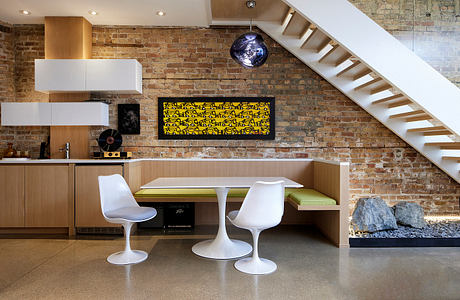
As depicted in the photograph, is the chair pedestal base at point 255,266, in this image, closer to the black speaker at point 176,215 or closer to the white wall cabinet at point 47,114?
the black speaker at point 176,215

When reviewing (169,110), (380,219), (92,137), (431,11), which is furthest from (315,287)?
(431,11)

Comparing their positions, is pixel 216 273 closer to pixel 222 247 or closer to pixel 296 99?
pixel 222 247

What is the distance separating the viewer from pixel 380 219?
4.41 m

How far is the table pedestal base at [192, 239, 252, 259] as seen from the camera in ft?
11.8

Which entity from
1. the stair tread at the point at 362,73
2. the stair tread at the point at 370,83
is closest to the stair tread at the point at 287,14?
the stair tread at the point at 362,73

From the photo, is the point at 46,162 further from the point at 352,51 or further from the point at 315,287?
the point at 352,51

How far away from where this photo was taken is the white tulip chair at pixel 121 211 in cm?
343

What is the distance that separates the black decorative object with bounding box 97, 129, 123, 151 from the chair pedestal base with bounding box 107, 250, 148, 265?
6.68 ft

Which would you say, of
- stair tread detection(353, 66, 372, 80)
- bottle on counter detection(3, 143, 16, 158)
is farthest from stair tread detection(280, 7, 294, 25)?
bottle on counter detection(3, 143, 16, 158)

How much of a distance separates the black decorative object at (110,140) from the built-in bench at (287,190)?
1.74 feet

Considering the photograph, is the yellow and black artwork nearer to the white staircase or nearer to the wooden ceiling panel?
the white staircase

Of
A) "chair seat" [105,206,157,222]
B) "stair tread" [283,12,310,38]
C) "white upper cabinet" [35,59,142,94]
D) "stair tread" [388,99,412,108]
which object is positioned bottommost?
"chair seat" [105,206,157,222]

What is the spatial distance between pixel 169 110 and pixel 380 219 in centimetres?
337

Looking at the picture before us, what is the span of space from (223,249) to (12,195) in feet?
9.56
